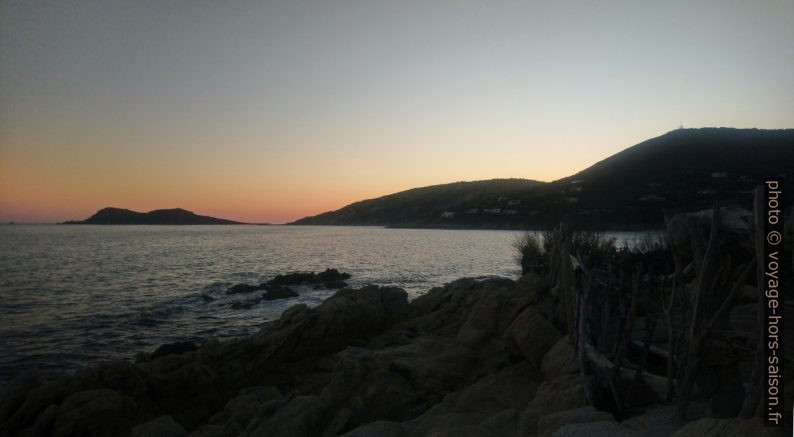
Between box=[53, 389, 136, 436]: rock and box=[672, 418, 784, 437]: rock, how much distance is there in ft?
37.2

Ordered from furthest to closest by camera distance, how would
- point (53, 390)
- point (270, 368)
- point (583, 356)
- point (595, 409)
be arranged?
point (270, 368) → point (53, 390) → point (583, 356) → point (595, 409)

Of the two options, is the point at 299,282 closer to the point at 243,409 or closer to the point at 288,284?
the point at 288,284

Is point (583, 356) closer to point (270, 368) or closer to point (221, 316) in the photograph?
point (270, 368)

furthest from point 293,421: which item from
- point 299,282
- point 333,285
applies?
point 299,282

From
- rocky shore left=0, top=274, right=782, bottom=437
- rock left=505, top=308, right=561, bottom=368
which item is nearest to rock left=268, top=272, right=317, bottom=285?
rocky shore left=0, top=274, right=782, bottom=437

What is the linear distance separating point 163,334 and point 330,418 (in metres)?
14.0

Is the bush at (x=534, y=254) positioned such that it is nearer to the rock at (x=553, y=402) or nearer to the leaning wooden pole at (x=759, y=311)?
the rock at (x=553, y=402)

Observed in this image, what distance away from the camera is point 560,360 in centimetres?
771

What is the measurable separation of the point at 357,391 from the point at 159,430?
420 cm

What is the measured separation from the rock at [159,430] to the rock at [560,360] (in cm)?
766

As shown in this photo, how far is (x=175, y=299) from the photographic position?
27.2 m

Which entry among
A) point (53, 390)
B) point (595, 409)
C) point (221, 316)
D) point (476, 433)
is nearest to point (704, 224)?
point (595, 409)

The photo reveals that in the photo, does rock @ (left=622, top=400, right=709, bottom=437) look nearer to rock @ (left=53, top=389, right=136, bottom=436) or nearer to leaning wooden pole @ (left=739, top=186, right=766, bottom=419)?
leaning wooden pole @ (left=739, top=186, right=766, bottom=419)

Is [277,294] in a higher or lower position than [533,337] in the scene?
lower
